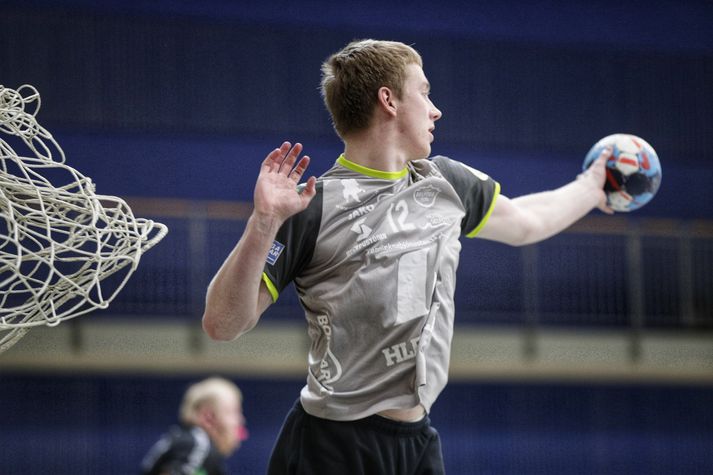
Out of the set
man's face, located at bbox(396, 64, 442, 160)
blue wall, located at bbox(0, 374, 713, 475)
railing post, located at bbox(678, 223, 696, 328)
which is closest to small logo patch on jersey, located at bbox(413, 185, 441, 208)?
man's face, located at bbox(396, 64, 442, 160)

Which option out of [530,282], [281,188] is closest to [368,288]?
[281,188]

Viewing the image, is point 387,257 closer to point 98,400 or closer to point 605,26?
point 98,400

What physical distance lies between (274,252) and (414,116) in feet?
1.88

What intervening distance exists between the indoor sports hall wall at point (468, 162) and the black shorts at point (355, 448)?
697 centimetres

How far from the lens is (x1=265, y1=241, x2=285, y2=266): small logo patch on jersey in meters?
2.81

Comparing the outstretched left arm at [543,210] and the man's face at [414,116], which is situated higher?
the man's face at [414,116]

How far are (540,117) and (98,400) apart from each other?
18.2ft

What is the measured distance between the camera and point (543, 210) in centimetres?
337

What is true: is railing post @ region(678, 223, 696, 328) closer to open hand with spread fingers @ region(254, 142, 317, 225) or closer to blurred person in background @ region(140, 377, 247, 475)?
blurred person in background @ region(140, 377, 247, 475)

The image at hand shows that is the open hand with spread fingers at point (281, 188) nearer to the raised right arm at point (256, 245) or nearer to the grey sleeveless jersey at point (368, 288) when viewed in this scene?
the raised right arm at point (256, 245)

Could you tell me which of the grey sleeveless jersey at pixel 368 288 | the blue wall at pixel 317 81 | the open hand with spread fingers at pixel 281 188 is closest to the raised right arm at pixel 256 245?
the open hand with spread fingers at pixel 281 188

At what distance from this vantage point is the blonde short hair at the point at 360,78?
9.62 feet

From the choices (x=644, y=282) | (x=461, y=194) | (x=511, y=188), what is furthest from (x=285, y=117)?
(x=461, y=194)

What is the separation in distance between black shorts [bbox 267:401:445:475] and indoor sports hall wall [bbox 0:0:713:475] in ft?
22.9
